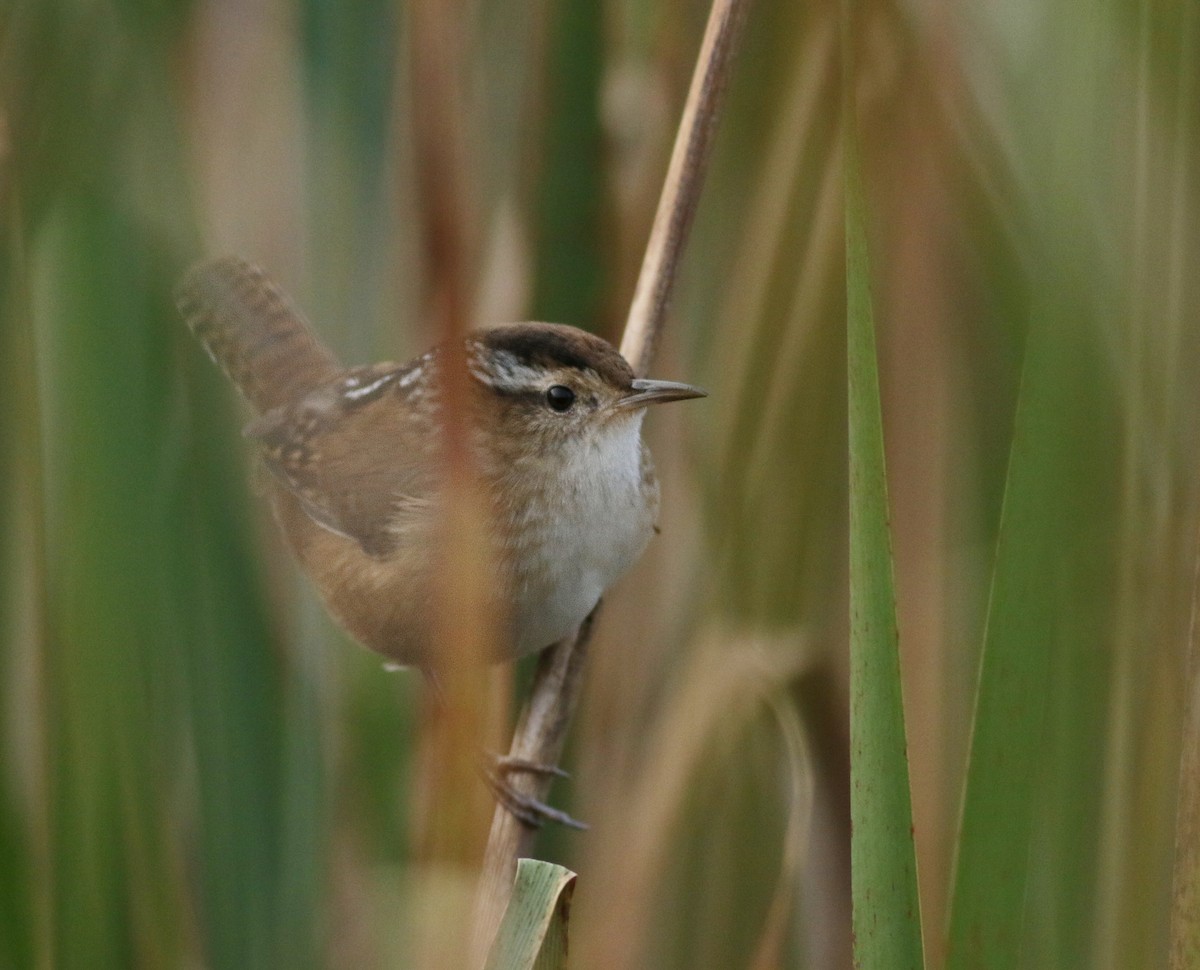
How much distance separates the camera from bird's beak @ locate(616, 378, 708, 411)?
1.72 m

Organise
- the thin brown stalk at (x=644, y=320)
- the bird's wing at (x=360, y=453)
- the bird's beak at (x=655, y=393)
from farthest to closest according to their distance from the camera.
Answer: the bird's wing at (x=360, y=453) < the bird's beak at (x=655, y=393) < the thin brown stalk at (x=644, y=320)

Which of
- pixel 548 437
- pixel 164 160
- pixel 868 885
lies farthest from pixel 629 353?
pixel 868 885

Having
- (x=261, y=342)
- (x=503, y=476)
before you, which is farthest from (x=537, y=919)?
(x=261, y=342)

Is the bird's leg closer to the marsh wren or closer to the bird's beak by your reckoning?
the marsh wren

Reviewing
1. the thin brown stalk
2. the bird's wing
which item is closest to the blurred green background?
the thin brown stalk

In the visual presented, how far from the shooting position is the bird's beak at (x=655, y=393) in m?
1.72

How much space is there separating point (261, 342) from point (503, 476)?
23.9 inches

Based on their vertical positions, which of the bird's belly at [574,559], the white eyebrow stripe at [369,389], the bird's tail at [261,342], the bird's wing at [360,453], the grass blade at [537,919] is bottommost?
the grass blade at [537,919]

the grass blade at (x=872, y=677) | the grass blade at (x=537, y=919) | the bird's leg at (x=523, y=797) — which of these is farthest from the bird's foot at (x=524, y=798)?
the grass blade at (x=872, y=677)

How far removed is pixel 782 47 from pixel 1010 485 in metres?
0.83

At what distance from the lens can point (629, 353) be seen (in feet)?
6.04

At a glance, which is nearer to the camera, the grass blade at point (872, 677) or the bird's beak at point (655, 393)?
the grass blade at point (872, 677)

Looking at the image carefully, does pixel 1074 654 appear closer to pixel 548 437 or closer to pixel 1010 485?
pixel 1010 485

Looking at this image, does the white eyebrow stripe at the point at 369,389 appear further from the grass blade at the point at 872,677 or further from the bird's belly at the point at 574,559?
the grass blade at the point at 872,677
